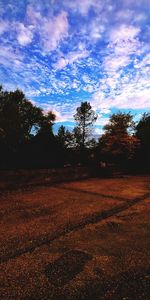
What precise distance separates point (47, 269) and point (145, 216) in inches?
166

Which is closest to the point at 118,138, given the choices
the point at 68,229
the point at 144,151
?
the point at 144,151

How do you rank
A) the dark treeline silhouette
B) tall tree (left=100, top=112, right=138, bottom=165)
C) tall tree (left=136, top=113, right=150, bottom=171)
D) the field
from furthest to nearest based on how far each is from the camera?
tall tree (left=136, top=113, right=150, bottom=171) → tall tree (left=100, top=112, right=138, bottom=165) → the dark treeline silhouette → the field

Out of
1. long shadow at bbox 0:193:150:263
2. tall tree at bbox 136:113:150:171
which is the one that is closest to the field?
long shadow at bbox 0:193:150:263

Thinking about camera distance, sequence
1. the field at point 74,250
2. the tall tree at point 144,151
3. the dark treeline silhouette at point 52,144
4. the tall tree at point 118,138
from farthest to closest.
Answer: the tall tree at point 144,151, the tall tree at point 118,138, the dark treeline silhouette at point 52,144, the field at point 74,250

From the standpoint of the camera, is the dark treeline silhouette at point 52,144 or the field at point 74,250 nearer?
the field at point 74,250

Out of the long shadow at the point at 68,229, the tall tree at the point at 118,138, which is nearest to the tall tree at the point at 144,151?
the tall tree at the point at 118,138

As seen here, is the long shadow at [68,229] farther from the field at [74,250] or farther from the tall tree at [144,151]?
the tall tree at [144,151]

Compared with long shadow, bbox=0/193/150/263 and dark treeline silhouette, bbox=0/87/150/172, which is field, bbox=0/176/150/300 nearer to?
long shadow, bbox=0/193/150/263

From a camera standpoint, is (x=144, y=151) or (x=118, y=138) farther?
(x=144, y=151)

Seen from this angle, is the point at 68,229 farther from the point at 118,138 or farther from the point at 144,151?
the point at 144,151

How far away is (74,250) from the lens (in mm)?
4430

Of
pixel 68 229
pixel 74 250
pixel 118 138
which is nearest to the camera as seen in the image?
pixel 74 250

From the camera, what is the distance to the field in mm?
3197

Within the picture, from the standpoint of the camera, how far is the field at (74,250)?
3.20m
